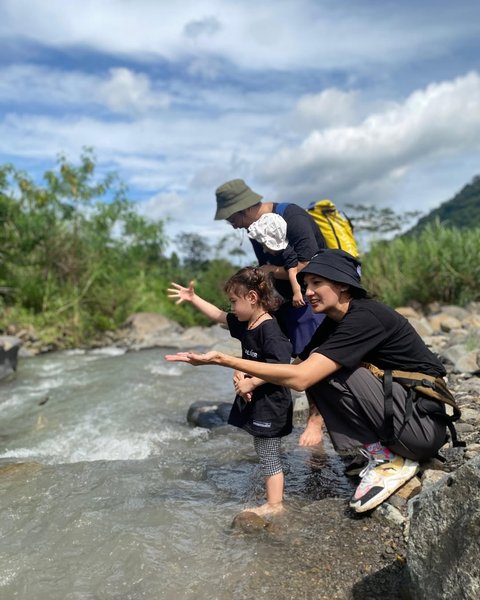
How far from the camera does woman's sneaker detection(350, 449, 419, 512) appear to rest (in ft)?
8.47

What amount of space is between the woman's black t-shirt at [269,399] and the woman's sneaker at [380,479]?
1.51ft

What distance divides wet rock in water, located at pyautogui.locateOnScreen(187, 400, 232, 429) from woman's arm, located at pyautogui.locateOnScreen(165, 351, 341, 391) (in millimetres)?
2399

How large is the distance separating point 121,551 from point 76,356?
899 centimetres

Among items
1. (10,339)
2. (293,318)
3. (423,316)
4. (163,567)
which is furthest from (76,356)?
(163,567)

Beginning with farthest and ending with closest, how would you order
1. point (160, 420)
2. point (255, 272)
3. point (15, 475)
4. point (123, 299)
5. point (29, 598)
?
point (123, 299), point (160, 420), point (15, 475), point (255, 272), point (29, 598)

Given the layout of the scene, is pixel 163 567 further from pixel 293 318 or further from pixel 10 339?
pixel 10 339

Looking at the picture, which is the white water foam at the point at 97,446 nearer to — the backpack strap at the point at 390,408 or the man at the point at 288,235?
the man at the point at 288,235

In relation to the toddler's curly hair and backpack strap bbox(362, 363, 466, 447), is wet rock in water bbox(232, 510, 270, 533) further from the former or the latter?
the toddler's curly hair

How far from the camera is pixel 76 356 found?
11.1 metres

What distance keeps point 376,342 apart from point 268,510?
106 centimetres

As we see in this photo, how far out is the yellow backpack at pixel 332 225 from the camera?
390 centimetres

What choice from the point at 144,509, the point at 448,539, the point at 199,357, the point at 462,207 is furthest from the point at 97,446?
the point at 462,207

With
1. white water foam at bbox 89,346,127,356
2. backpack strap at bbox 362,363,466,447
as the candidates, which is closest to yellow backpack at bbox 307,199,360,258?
backpack strap at bbox 362,363,466,447

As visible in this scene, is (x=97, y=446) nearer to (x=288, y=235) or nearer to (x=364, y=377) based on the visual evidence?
(x=288, y=235)
